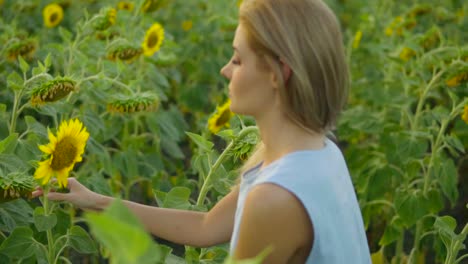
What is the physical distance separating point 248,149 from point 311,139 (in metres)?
0.47

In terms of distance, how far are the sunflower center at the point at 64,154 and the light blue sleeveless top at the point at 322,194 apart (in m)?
0.43

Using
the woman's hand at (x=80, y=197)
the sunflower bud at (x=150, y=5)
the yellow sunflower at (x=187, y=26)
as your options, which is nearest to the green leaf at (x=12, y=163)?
the woman's hand at (x=80, y=197)

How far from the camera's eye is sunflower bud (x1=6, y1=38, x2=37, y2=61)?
107 inches

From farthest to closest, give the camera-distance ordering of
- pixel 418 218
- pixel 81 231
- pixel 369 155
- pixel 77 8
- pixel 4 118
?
pixel 77 8 → pixel 369 155 → pixel 418 218 → pixel 4 118 → pixel 81 231

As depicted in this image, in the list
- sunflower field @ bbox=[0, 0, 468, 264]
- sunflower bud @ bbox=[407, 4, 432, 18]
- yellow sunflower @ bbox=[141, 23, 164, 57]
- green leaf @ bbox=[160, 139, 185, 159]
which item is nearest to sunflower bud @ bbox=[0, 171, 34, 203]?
sunflower field @ bbox=[0, 0, 468, 264]

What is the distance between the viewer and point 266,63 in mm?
1362

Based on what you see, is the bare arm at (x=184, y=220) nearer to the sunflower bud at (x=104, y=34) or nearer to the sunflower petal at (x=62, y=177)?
the sunflower petal at (x=62, y=177)

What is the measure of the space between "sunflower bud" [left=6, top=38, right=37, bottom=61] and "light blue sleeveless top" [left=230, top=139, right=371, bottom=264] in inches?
55.3

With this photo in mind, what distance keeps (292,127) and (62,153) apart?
21.3 inches

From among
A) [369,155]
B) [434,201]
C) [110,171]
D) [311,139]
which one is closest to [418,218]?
[434,201]

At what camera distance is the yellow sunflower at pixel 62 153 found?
5.78 ft

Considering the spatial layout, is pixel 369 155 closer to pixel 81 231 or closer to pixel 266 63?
pixel 81 231

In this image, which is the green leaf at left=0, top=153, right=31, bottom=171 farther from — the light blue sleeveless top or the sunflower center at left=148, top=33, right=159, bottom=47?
the sunflower center at left=148, top=33, right=159, bottom=47

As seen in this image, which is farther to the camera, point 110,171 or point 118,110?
point 110,171
